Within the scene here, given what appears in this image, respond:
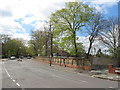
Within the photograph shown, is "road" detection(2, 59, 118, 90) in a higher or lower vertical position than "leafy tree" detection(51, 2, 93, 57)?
lower

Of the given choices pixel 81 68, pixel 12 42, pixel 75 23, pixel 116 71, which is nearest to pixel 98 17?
pixel 75 23

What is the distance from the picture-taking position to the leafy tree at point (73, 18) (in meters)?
33.9

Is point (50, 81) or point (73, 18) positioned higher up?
point (73, 18)

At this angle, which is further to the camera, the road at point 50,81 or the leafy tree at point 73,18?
the leafy tree at point 73,18

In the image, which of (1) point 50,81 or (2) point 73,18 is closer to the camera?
(1) point 50,81

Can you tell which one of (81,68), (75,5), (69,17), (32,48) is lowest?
(81,68)

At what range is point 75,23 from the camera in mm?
34219

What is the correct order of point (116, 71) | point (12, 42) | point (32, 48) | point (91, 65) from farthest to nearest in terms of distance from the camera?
point (12, 42) → point (32, 48) → point (91, 65) → point (116, 71)

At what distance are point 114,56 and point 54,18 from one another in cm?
1594

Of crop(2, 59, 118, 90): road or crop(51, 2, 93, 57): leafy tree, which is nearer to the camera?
crop(2, 59, 118, 90): road

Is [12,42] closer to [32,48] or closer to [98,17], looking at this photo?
[32,48]

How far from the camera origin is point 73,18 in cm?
3397

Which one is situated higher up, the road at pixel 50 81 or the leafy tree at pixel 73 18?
the leafy tree at pixel 73 18

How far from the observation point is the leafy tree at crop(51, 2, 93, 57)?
33.9 m
